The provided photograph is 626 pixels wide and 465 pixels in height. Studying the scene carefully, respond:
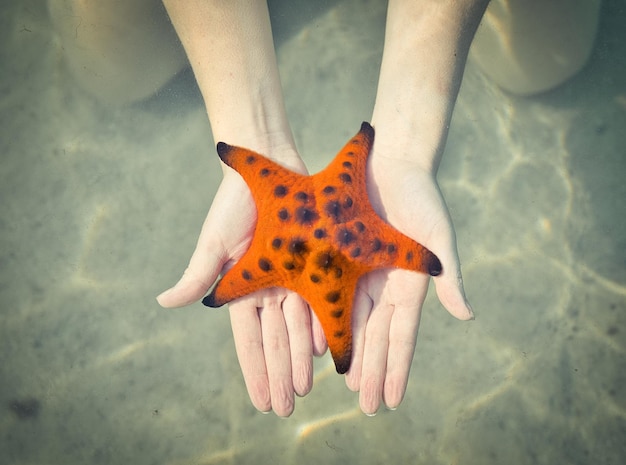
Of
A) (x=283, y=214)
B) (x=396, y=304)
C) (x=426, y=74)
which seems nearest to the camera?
(x=283, y=214)

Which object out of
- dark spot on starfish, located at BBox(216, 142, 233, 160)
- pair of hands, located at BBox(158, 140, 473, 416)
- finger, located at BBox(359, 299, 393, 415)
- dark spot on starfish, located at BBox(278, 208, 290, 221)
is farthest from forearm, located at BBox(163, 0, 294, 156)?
finger, located at BBox(359, 299, 393, 415)

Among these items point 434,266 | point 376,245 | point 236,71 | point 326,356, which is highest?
point 236,71

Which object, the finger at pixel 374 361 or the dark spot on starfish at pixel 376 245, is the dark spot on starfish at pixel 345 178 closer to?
the dark spot on starfish at pixel 376 245

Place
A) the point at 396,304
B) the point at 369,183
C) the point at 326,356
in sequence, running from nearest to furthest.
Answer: the point at 396,304, the point at 369,183, the point at 326,356

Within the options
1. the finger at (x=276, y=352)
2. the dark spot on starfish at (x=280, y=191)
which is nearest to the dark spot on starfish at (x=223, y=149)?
the dark spot on starfish at (x=280, y=191)

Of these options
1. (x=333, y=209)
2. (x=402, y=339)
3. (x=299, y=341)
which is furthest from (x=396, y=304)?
(x=333, y=209)

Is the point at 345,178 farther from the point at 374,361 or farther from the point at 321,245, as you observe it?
the point at 374,361

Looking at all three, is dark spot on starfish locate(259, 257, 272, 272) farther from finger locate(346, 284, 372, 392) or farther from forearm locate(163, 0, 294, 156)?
forearm locate(163, 0, 294, 156)
